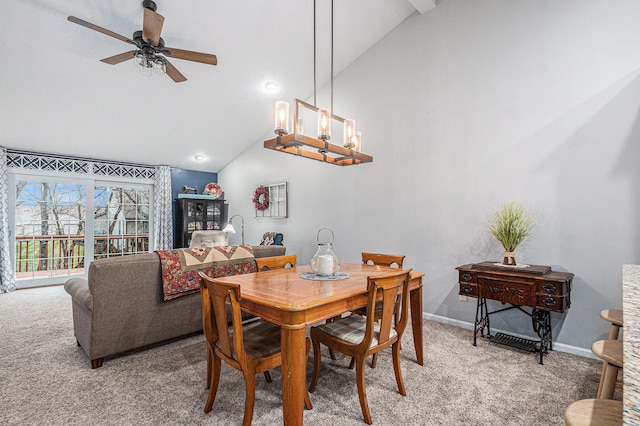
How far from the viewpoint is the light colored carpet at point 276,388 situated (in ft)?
6.06

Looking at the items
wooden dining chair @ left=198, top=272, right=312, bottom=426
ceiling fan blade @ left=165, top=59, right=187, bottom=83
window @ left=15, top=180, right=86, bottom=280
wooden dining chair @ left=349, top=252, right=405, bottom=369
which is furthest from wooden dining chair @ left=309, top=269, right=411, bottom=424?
window @ left=15, top=180, right=86, bottom=280

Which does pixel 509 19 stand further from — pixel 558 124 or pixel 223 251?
pixel 223 251

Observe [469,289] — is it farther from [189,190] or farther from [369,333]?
[189,190]

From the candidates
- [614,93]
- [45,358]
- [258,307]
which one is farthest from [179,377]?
[614,93]

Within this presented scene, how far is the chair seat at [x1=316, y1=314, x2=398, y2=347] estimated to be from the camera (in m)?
1.96

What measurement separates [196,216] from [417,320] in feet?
17.3

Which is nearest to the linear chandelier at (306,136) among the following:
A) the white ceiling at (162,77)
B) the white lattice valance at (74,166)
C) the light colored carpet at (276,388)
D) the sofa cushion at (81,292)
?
the light colored carpet at (276,388)

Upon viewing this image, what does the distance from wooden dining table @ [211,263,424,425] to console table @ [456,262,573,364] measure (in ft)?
2.83

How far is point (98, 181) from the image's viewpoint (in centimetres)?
588

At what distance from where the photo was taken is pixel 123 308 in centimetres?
253

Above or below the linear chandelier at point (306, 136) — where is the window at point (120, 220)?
below

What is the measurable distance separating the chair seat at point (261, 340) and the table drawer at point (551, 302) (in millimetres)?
2109

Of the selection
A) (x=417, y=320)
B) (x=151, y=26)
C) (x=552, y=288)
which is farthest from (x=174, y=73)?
(x=552, y=288)

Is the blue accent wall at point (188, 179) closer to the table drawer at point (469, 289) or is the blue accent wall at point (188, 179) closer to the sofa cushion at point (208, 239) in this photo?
the sofa cushion at point (208, 239)
